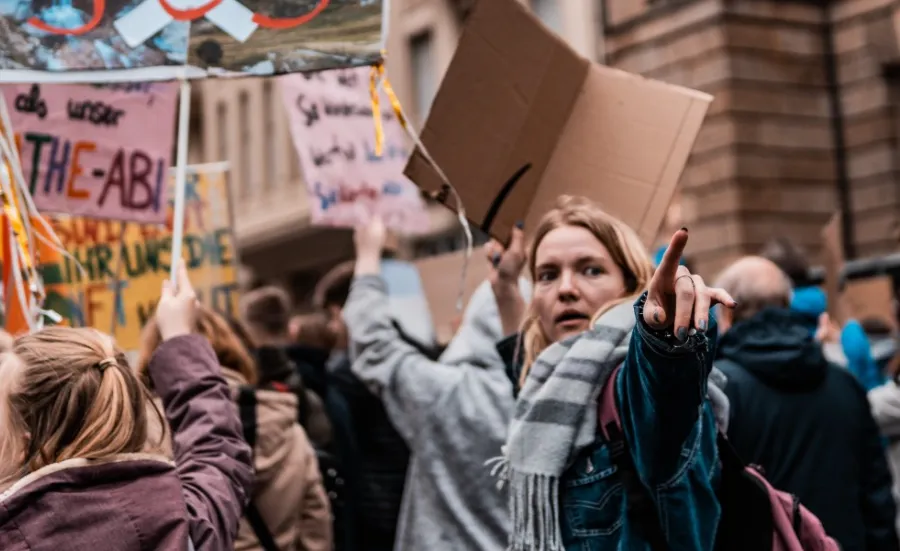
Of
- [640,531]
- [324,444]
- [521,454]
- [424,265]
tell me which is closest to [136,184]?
[324,444]

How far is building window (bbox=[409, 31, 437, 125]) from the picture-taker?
1958 centimetres

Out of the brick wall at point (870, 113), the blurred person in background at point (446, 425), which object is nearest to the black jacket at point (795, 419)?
the blurred person in background at point (446, 425)

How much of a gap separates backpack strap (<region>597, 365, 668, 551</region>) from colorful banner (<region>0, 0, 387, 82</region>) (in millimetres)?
1289

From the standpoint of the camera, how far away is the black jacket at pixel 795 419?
3.65 metres

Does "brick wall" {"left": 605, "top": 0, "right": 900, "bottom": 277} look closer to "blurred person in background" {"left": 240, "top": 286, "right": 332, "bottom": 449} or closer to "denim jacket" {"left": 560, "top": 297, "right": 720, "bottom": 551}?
"blurred person in background" {"left": 240, "top": 286, "right": 332, "bottom": 449}

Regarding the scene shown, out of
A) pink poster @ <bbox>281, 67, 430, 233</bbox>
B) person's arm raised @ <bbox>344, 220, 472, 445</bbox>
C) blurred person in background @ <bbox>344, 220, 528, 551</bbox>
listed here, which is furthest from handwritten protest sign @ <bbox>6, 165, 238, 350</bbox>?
blurred person in background @ <bbox>344, 220, 528, 551</bbox>

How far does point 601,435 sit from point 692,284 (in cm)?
55

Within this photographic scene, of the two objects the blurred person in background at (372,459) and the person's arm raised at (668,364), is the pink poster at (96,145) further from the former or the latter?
the person's arm raised at (668,364)

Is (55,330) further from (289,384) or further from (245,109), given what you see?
(245,109)

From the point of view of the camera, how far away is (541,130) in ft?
11.8

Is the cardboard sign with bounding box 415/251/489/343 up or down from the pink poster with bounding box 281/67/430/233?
down

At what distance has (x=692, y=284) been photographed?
1927 mm

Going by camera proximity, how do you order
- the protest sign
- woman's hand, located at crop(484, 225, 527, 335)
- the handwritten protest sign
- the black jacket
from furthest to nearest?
the protest sign < the handwritten protest sign < the black jacket < woman's hand, located at crop(484, 225, 527, 335)

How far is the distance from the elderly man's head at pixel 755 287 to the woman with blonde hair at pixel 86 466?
6.77 feet
